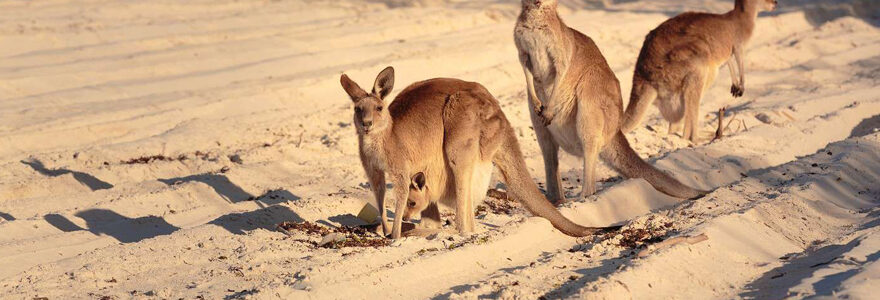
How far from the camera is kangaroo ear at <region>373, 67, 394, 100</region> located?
22.2 ft

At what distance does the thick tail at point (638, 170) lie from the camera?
7762 millimetres

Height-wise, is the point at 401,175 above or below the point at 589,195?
above

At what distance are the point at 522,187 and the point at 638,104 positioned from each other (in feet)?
10.9

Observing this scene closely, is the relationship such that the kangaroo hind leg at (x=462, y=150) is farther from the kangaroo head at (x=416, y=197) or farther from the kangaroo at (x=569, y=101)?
the kangaroo at (x=569, y=101)

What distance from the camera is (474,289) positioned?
5609 millimetres

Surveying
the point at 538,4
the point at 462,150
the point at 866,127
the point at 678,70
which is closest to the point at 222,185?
the point at 462,150

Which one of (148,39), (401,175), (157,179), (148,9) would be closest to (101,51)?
(148,39)

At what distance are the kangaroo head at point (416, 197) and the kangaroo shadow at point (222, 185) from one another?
1.61 m

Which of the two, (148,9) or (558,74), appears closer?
(558,74)

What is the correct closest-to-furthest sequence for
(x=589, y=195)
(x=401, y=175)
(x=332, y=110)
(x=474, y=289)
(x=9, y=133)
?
(x=474, y=289) → (x=401, y=175) → (x=589, y=195) → (x=9, y=133) → (x=332, y=110)

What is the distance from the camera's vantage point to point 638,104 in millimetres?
10172

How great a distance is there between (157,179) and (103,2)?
255 inches

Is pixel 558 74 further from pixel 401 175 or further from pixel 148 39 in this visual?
pixel 148 39

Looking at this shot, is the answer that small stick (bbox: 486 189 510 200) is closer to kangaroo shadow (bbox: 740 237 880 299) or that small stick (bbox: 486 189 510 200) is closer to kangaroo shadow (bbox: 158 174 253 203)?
kangaroo shadow (bbox: 158 174 253 203)
